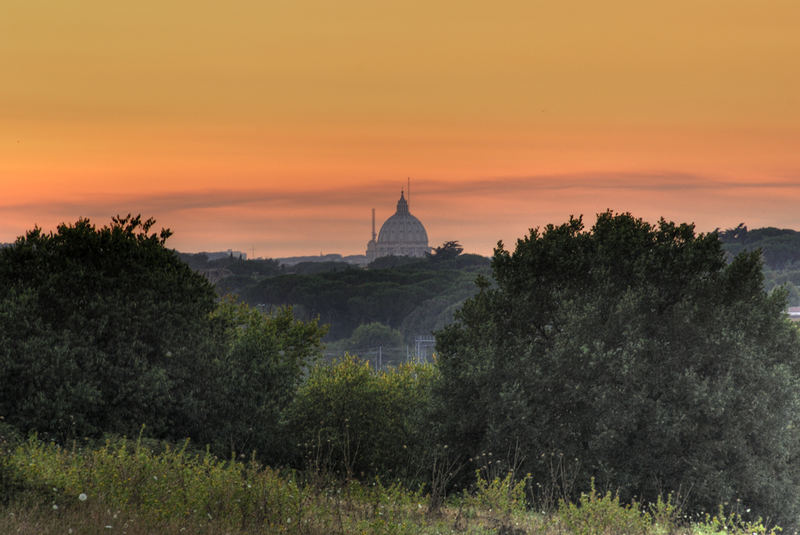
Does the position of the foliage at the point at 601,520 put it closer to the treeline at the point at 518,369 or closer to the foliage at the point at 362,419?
the treeline at the point at 518,369

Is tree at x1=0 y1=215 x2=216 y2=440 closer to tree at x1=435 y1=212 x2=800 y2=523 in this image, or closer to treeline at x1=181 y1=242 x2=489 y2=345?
tree at x1=435 y1=212 x2=800 y2=523

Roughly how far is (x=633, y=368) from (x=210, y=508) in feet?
49.4

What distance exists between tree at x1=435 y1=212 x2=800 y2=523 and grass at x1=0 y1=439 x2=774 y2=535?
916 cm

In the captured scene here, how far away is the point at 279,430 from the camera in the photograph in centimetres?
2616

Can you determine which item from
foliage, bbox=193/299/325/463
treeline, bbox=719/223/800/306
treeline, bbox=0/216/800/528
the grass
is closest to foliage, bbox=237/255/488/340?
treeline, bbox=719/223/800/306

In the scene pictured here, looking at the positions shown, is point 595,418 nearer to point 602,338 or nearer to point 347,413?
point 602,338

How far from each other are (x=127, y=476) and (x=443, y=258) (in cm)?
16779

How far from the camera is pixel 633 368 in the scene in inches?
891

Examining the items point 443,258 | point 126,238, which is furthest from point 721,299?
point 443,258

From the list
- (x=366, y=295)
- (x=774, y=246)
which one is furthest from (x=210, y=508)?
(x=774, y=246)

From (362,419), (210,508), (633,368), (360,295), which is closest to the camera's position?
(210,508)

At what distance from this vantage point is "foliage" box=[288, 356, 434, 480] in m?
26.2

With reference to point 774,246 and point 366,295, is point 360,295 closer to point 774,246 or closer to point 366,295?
point 366,295

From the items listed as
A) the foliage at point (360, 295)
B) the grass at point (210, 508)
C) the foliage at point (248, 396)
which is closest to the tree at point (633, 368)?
the foliage at point (248, 396)
